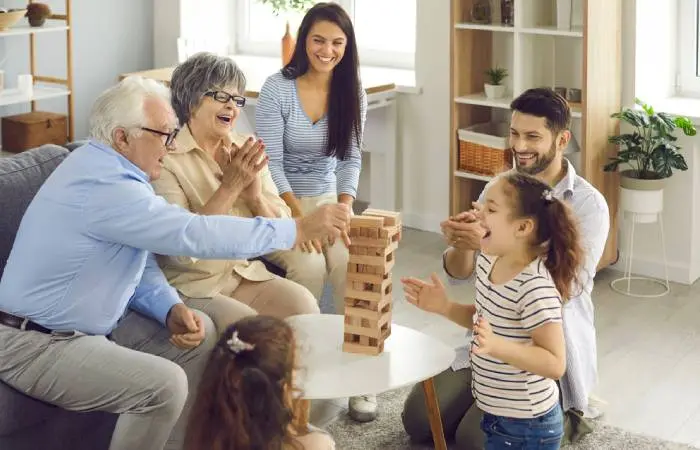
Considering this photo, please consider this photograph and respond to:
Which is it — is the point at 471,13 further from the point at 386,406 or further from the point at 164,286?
the point at 164,286

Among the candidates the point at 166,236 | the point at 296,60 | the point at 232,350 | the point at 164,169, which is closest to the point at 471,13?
the point at 296,60

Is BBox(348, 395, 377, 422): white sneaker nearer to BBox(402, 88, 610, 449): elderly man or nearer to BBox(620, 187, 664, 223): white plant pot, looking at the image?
BBox(402, 88, 610, 449): elderly man

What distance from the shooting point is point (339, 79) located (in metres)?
3.89

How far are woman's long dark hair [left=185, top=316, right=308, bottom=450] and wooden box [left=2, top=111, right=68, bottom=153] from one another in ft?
13.2

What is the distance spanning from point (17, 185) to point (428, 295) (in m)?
1.12

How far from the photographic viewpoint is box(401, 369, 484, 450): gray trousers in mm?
3264

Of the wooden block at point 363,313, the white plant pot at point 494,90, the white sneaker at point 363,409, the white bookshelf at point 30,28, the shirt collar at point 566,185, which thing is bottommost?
the white sneaker at point 363,409

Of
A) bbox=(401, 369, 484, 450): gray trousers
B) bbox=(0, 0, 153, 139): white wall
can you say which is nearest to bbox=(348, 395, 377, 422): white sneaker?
bbox=(401, 369, 484, 450): gray trousers

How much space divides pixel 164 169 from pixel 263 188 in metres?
0.38

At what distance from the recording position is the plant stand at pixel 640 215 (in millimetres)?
4551

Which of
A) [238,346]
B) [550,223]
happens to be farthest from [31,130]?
[238,346]

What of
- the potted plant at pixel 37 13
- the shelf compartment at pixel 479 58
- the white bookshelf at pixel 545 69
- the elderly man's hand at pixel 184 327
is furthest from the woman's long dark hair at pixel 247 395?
the potted plant at pixel 37 13

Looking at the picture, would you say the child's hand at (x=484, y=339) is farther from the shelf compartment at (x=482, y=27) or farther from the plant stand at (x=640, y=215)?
the shelf compartment at (x=482, y=27)

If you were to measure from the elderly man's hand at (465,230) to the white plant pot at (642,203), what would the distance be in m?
1.75
